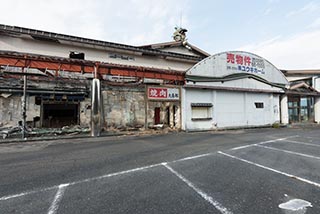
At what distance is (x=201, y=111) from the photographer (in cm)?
1144

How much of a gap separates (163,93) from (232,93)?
5.76 metres

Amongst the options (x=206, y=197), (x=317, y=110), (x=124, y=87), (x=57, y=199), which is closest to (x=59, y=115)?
(x=124, y=87)

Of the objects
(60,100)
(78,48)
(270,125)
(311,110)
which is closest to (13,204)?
(60,100)

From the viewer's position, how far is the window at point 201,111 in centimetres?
1112

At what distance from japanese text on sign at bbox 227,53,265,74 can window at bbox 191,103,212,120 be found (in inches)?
139

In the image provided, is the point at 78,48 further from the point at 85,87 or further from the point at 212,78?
the point at 212,78

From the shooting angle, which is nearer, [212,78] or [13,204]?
[13,204]

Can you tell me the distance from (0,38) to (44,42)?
2.16 meters

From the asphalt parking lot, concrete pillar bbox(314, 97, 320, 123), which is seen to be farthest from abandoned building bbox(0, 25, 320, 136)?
the asphalt parking lot

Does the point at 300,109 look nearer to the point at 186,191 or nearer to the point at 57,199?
the point at 186,191

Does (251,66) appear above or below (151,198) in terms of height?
above

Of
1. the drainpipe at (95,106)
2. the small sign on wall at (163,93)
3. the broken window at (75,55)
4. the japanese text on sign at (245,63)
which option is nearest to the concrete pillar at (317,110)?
the japanese text on sign at (245,63)

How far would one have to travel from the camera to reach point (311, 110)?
54.5 feet

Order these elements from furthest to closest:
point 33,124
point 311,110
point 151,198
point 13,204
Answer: point 311,110, point 33,124, point 151,198, point 13,204
